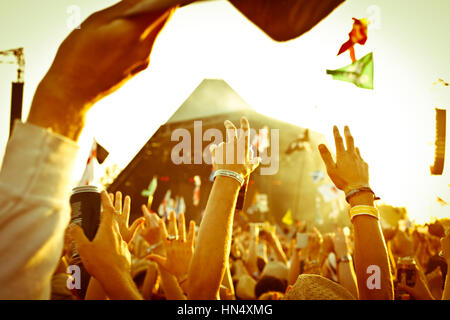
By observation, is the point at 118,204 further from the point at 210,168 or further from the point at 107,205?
the point at 210,168

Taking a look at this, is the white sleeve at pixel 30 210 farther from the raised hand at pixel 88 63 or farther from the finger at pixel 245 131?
the finger at pixel 245 131

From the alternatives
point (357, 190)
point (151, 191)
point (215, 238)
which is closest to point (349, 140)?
point (357, 190)

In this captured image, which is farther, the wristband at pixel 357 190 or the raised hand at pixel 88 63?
the wristband at pixel 357 190

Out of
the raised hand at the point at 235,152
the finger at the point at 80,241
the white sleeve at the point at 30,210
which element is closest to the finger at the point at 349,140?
the raised hand at the point at 235,152

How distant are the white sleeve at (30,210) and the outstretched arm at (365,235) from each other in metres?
1.21

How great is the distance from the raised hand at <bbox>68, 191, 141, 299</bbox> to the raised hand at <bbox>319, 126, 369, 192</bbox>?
102 centimetres

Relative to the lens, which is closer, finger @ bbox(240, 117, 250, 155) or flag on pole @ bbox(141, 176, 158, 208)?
finger @ bbox(240, 117, 250, 155)

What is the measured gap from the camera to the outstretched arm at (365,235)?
4.73ft

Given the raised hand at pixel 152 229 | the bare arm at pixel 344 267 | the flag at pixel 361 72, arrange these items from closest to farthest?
the flag at pixel 361 72 < the bare arm at pixel 344 267 < the raised hand at pixel 152 229

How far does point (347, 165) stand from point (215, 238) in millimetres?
778

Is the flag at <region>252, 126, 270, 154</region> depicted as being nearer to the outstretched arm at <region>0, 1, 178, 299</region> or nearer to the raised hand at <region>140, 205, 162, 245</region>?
the raised hand at <region>140, 205, 162, 245</region>

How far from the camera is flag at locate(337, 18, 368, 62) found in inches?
79.9

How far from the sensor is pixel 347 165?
5.53 feet

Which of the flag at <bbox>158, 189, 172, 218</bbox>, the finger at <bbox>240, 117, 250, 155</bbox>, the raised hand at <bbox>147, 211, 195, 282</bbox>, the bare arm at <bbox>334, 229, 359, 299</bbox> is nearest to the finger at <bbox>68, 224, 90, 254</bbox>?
the raised hand at <bbox>147, 211, 195, 282</bbox>
